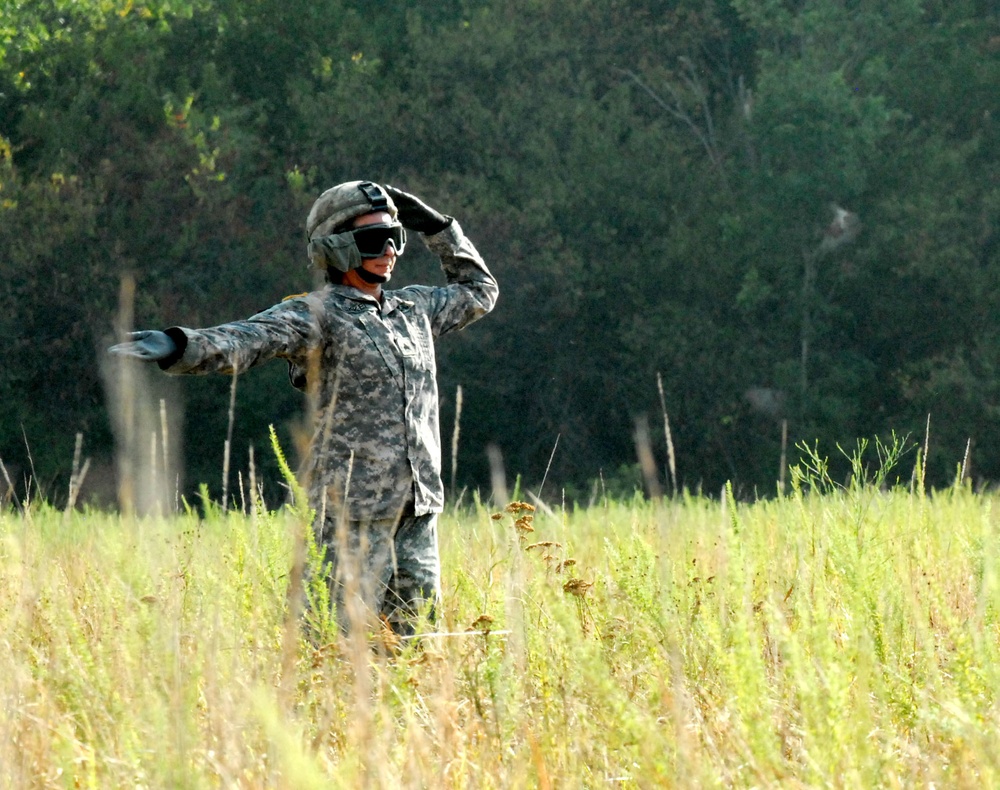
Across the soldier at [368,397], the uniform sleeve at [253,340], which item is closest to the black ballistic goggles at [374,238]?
the soldier at [368,397]

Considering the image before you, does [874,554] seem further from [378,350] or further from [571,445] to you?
[571,445]

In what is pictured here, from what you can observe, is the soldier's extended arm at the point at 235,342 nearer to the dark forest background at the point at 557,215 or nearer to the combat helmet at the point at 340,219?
the combat helmet at the point at 340,219

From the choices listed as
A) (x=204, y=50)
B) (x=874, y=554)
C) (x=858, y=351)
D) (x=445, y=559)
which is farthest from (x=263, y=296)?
(x=874, y=554)

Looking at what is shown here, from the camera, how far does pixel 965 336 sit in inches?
922

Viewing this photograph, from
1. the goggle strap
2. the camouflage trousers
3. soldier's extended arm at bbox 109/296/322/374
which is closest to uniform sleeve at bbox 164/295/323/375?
soldier's extended arm at bbox 109/296/322/374

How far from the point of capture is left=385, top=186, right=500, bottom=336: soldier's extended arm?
5.16 m

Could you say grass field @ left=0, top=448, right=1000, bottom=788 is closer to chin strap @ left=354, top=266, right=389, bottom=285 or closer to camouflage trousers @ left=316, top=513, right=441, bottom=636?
camouflage trousers @ left=316, top=513, right=441, bottom=636

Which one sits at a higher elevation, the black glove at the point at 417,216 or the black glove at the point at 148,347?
the black glove at the point at 417,216

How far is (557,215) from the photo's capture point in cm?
2486

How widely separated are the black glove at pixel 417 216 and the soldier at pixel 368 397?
299mm

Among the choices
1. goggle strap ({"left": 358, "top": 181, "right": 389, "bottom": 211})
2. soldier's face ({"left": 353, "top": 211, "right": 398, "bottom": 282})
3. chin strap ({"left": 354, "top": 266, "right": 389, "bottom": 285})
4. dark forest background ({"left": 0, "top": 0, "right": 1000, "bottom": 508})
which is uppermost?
goggle strap ({"left": 358, "top": 181, "right": 389, "bottom": 211})

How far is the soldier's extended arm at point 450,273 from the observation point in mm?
5156

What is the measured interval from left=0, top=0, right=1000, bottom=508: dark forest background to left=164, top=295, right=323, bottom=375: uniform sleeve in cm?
1792

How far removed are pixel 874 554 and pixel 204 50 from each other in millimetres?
23533
